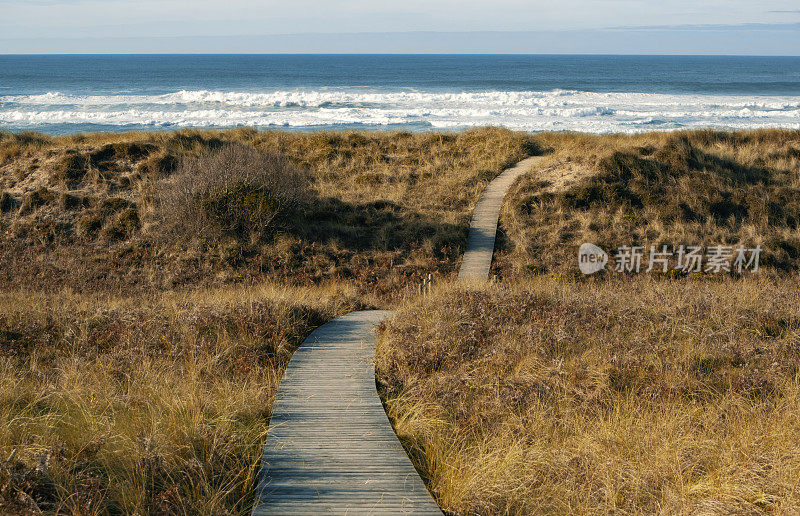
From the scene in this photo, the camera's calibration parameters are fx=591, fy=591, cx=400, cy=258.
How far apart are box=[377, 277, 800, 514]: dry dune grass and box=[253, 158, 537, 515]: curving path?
275 millimetres

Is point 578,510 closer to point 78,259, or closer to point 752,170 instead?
point 78,259

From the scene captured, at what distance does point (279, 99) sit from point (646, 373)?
6131 centimetres


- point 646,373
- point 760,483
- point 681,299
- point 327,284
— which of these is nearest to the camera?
point 760,483

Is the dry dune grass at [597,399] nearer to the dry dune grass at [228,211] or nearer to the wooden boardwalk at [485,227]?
the wooden boardwalk at [485,227]

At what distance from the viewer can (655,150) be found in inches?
808

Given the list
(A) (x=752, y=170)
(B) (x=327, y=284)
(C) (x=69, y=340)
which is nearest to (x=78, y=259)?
(B) (x=327, y=284)

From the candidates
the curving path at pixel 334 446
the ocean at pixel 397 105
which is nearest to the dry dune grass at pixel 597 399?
the curving path at pixel 334 446

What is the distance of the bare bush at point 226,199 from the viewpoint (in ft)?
52.9

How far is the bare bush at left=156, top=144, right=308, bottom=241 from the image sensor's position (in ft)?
→ 52.9

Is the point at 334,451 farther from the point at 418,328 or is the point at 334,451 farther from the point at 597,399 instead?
the point at 418,328

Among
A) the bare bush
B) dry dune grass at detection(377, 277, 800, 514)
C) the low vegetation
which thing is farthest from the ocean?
dry dune grass at detection(377, 277, 800, 514)

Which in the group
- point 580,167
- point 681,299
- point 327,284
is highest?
point 580,167

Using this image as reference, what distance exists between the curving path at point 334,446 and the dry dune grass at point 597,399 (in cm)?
28

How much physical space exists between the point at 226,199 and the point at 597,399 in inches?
493
